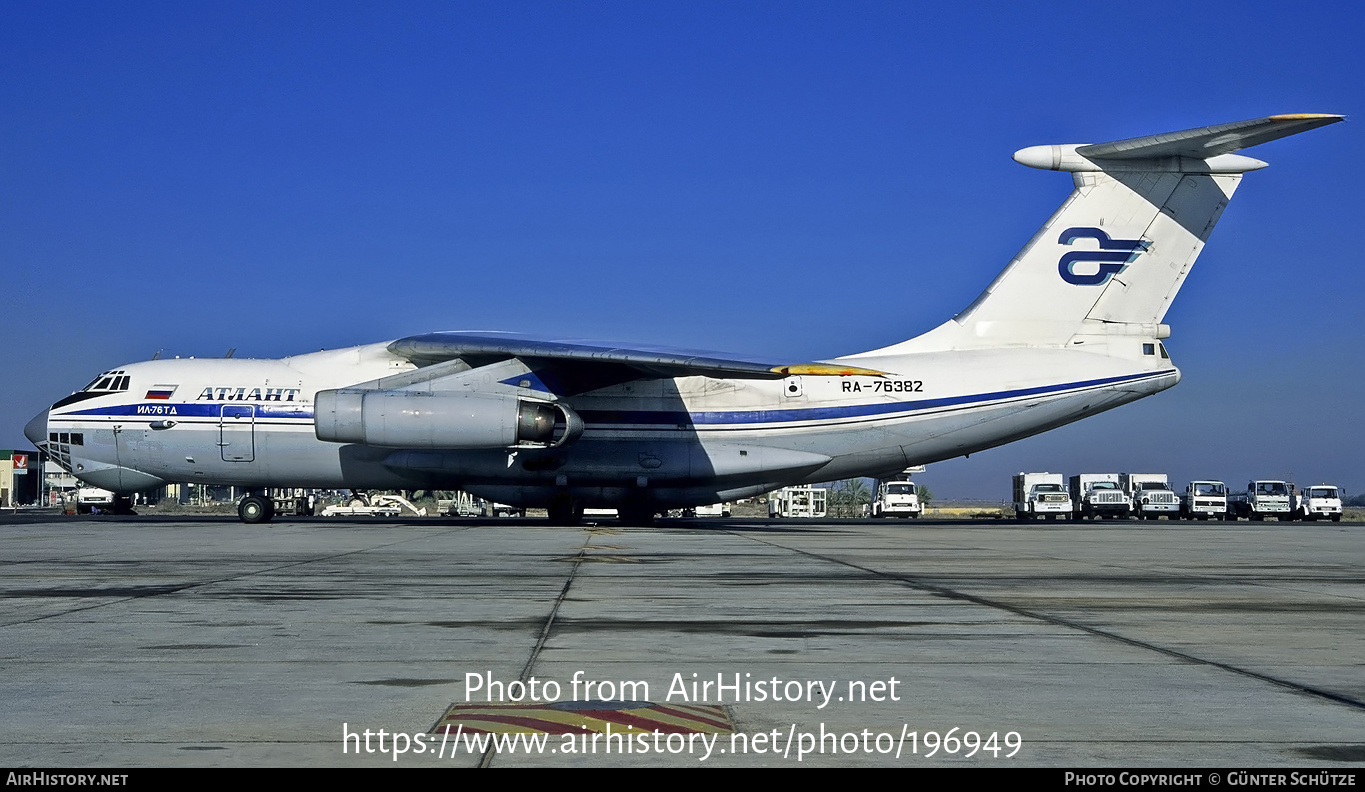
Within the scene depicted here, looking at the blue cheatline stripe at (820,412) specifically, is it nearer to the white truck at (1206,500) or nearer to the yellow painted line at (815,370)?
the yellow painted line at (815,370)

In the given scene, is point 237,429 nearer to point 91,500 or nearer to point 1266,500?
point 91,500

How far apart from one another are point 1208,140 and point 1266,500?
2679 cm

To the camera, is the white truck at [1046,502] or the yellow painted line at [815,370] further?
the white truck at [1046,502]

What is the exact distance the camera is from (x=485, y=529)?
21.8 m

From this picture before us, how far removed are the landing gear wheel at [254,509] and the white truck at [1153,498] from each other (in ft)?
104

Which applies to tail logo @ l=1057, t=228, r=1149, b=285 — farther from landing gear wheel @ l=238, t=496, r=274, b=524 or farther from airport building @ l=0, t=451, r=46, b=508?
airport building @ l=0, t=451, r=46, b=508

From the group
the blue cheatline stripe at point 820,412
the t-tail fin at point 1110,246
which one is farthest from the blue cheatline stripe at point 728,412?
the t-tail fin at point 1110,246

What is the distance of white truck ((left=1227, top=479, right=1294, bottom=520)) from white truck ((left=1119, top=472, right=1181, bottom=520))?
2.42 meters

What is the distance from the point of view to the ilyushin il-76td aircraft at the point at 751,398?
76.1 ft

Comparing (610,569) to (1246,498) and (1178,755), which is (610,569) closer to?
(1178,755)

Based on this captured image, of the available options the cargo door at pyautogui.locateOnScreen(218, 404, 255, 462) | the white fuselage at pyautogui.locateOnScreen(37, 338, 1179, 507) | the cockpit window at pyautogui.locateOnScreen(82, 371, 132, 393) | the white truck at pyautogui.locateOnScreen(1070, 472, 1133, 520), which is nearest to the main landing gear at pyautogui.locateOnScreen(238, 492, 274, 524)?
the white fuselage at pyautogui.locateOnScreen(37, 338, 1179, 507)

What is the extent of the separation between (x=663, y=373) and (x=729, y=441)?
2059mm

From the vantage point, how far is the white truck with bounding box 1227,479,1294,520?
4409 centimetres
